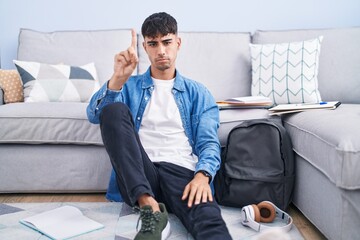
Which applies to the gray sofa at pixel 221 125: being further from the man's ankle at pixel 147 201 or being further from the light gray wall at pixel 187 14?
the man's ankle at pixel 147 201

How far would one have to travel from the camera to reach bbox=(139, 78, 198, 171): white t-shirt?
62.1 inches

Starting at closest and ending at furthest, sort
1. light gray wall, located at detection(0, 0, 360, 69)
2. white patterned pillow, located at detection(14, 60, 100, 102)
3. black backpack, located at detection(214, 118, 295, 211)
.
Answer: black backpack, located at detection(214, 118, 295, 211) → white patterned pillow, located at detection(14, 60, 100, 102) → light gray wall, located at detection(0, 0, 360, 69)

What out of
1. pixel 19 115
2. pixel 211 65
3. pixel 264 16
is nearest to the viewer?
pixel 19 115

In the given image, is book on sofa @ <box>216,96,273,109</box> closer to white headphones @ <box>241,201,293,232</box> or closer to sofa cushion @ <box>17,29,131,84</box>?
white headphones @ <box>241,201,293,232</box>

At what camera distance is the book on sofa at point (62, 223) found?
1.42m

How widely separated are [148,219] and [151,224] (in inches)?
0.8

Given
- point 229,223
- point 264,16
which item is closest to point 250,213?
point 229,223

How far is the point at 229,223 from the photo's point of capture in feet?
5.08

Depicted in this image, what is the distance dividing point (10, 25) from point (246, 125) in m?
1.82

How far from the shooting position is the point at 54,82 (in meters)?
2.13

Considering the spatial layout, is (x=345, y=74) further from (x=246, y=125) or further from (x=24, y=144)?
(x=24, y=144)

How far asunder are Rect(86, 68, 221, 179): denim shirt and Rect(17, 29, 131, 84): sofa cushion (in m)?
0.76

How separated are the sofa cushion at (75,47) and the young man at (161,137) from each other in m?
0.78

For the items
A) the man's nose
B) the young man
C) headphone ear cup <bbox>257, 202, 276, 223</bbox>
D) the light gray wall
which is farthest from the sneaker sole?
the light gray wall
